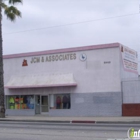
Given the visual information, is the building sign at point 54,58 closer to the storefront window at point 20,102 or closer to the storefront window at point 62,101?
the storefront window at point 62,101

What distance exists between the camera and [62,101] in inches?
1251

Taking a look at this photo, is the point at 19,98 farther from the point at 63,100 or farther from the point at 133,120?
the point at 133,120

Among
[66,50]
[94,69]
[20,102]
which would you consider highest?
[66,50]

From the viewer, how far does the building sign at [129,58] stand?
30.5 metres

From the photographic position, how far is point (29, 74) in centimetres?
3378

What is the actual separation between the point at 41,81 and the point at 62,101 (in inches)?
107

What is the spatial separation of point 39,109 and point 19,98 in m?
2.65

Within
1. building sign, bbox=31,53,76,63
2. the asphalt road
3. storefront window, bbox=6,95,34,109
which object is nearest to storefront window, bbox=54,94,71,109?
storefront window, bbox=6,95,34,109

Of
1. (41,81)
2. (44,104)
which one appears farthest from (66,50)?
(44,104)

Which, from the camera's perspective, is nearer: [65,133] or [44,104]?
[65,133]

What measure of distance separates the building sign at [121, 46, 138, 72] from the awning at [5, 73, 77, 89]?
4.91 metres

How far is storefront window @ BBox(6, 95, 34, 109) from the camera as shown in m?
33.8

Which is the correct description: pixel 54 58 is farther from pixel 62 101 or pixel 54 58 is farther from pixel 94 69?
Answer: pixel 94 69

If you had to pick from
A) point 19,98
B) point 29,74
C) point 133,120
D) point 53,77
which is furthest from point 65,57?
point 133,120
